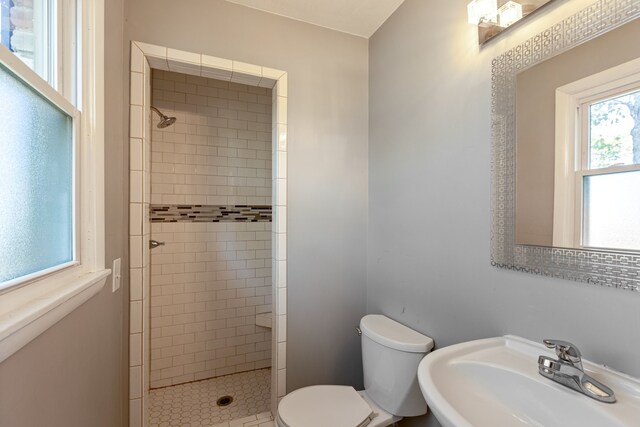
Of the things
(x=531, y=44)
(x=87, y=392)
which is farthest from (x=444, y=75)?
(x=87, y=392)

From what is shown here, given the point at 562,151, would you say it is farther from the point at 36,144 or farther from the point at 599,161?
the point at 36,144

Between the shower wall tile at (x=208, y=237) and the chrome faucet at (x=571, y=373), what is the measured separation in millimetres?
2014

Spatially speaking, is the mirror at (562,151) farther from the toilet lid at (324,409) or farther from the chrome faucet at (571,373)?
the toilet lid at (324,409)

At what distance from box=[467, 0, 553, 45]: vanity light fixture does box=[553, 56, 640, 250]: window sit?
0.31 meters

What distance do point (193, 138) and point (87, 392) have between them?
1823mm

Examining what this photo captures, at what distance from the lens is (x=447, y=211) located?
1223mm

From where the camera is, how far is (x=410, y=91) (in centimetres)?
146

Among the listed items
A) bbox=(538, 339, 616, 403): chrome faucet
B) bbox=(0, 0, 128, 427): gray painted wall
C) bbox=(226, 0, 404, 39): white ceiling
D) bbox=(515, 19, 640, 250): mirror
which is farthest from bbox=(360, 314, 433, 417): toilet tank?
bbox=(226, 0, 404, 39): white ceiling

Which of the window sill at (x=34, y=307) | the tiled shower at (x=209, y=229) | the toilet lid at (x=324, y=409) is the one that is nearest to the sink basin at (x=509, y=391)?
the toilet lid at (x=324, y=409)

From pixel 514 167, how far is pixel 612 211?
30 centimetres

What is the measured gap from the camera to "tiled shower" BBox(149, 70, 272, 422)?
2143mm

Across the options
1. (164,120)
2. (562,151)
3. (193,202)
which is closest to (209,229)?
(193,202)

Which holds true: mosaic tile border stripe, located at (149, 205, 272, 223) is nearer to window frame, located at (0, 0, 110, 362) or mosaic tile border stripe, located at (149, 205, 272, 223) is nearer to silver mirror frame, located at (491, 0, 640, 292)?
window frame, located at (0, 0, 110, 362)

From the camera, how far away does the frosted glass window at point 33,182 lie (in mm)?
507
